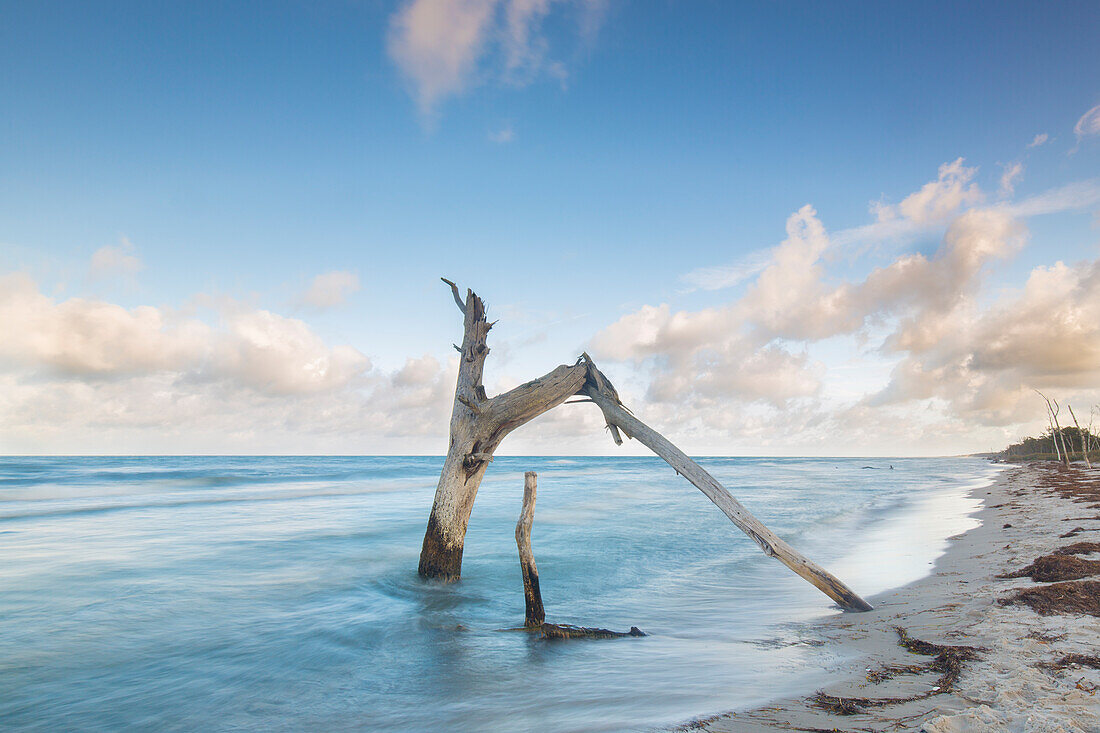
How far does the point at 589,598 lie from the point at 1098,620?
6.37m

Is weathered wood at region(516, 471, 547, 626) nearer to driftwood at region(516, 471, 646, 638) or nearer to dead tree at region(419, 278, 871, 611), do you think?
driftwood at region(516, 471, 646, 638)

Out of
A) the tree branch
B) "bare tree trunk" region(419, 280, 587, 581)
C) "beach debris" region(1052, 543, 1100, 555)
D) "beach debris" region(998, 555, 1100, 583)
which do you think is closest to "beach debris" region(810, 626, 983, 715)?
"beach debris" region(998, 555, 1100, 583)

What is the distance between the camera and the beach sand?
3.46 metres

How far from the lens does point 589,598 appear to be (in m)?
9.56

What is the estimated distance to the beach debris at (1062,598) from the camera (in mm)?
5648

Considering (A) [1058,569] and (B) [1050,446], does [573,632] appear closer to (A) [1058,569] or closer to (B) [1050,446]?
(A) [1058,569]

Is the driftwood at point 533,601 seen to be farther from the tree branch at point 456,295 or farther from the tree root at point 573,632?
the tree branch at point 456,295

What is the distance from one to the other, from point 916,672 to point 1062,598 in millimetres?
2899

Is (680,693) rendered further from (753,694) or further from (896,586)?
(896,586)

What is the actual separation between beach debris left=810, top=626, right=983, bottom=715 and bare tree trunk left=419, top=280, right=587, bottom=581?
203 inches

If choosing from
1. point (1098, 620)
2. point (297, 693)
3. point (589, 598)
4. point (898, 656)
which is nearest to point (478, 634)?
point (297, 693)

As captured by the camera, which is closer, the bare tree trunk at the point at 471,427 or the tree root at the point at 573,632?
the tree root at the point at 573,632

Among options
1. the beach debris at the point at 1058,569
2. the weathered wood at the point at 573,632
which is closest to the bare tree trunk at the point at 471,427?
the weathered wood at the point at 573,632

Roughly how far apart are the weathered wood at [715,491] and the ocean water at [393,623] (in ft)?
2.11
